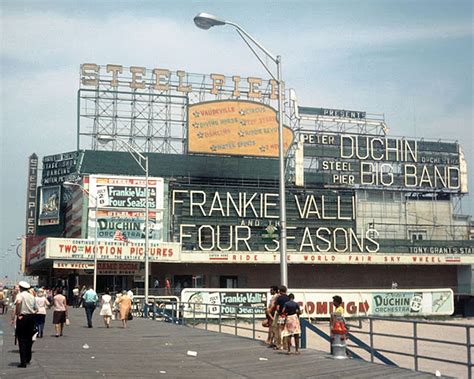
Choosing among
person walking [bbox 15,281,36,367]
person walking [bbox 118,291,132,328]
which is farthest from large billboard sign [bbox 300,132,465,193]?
person walking [bbox 15,281,36,367]

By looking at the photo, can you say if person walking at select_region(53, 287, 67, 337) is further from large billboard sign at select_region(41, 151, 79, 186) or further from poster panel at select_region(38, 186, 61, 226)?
large billboard sign at select_region(41, 151, 79, 186)

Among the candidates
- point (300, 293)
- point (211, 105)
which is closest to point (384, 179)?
point (211, 105)

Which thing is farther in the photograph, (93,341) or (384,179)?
(384,179)

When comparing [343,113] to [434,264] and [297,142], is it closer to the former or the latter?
[297,142]

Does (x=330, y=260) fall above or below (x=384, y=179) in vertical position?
below

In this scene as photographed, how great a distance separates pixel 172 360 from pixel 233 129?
57146 mm

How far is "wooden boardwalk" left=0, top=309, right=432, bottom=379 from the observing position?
14.9 m

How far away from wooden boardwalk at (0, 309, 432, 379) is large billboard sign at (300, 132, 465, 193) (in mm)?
52906

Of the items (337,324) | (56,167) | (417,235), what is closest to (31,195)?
(56,167)

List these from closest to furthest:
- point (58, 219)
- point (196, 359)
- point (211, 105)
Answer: point (196, 359), point (211, 105), point (58, 219)

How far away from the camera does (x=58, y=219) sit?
82812 millimetres

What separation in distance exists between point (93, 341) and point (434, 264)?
5626cm

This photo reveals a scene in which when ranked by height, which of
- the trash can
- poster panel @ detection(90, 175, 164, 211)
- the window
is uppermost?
poster panel @ detection(90, 175, 164, 211)

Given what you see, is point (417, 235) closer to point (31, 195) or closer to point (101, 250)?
point (101, 250)
